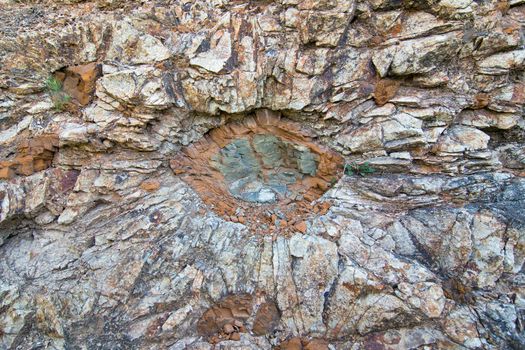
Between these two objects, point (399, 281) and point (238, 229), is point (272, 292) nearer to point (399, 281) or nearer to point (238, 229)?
point (238, 229)

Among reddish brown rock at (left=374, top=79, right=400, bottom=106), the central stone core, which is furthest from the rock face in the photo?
the central stone core

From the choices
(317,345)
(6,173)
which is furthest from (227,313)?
(6,173)

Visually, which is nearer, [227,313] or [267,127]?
[227,313]

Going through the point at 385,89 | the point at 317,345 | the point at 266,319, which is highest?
the point at 385,89

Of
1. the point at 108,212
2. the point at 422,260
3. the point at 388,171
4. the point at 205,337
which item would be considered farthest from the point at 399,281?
the point at 108,212

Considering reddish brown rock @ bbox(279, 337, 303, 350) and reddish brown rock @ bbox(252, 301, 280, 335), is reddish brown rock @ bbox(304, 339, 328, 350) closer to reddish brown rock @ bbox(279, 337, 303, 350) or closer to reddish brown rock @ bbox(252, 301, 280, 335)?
reddish brown rock @ bbox(279, 337, 303, 350)

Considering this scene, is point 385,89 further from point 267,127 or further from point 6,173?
point 6,173
